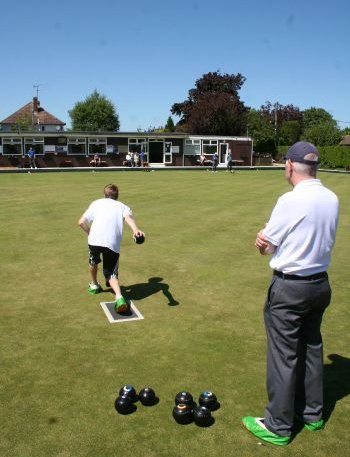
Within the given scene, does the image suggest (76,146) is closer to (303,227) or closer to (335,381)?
(335,381)

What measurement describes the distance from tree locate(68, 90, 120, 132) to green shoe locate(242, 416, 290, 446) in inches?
3430

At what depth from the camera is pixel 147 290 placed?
24.5ft

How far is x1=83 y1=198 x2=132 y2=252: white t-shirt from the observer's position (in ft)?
21.4

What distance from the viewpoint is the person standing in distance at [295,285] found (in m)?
3.52

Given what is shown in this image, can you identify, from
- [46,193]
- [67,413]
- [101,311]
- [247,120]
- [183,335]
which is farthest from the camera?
[247,120]

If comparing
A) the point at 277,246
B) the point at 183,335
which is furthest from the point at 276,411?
the point at 183,335

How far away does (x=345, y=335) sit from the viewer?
5797 mm

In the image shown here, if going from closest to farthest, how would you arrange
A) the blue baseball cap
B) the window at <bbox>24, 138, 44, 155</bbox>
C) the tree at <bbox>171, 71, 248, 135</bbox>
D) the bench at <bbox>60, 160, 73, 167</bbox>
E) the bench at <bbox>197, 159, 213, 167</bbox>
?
1. the blue baseball cap
2. the window at <bbox>24, 138, 44, 155</bbox>
3. the bench at <bbox>60, 160, 73, 167</bbox>
4. the bench at <bbox>197, 159, 213, 167</bbox>
5. the tree at <bbox>171, 71, 248, 135</bbox>

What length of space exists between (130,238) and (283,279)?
319 inches

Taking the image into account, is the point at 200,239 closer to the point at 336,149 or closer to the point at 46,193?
the point at 46,193

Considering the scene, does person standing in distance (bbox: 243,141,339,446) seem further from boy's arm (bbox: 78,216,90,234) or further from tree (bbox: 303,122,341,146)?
tree (bbox: 303,122,341,146)

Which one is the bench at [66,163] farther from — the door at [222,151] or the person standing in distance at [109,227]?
the person standing in distance at [109,227]

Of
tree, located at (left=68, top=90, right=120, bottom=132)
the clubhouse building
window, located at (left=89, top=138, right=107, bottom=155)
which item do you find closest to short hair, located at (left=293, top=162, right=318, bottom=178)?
the clubhouse building

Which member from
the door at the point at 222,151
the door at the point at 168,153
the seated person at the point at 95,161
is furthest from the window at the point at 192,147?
the seated person at the point at 95,161
